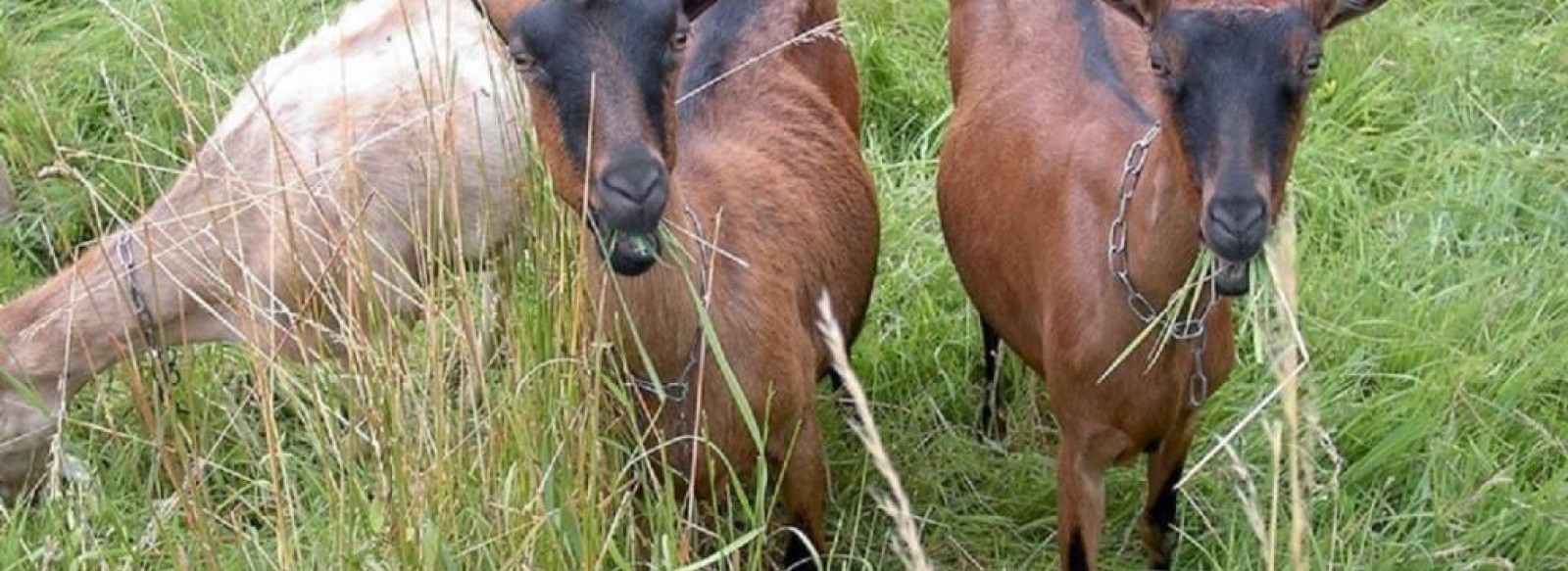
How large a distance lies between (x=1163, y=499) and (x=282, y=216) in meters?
1.85

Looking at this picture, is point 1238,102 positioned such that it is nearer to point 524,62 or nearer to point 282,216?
point 524,62

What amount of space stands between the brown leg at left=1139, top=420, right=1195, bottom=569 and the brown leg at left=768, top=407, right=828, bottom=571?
66 cm

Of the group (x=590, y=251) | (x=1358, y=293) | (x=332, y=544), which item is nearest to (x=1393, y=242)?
(x=1358, y=293)

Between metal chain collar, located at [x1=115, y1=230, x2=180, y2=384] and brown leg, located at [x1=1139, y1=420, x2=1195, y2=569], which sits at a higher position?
metal chain collar, located at [x1=115, y1=230, x2=180, y2=384]

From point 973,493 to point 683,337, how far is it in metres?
1.30

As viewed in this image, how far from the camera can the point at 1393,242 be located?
17.8 ft

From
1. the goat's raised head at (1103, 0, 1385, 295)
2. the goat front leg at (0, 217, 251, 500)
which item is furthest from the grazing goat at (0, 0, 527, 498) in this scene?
the goat's raised head at (1103, 0, 1385, 295)

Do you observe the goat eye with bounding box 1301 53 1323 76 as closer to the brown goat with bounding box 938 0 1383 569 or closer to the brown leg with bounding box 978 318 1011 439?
the brown goat with bounding box 938 0 1383 569

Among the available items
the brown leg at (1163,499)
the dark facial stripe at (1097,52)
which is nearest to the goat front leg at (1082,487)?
the brown leg at (1163,499)

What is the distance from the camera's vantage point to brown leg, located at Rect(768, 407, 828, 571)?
4.23 metres

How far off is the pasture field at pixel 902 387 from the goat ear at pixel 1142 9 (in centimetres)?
52

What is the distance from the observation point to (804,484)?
4.29 m

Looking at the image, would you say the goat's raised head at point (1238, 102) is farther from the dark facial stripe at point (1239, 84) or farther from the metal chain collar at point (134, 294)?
the metal chain collar at point (134, 294)

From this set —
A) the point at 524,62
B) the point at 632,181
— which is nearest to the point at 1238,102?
the point at 632,181
